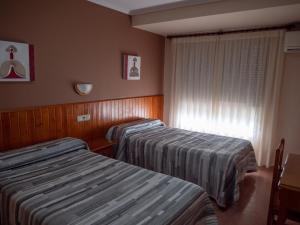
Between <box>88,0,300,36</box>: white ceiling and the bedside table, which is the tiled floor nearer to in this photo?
the bedside table

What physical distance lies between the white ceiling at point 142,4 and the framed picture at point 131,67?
685mm

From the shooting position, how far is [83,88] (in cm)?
284

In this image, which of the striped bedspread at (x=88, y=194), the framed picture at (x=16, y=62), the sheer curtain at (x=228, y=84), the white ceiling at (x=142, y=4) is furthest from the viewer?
the sheer curtain at (x=228, y=84)

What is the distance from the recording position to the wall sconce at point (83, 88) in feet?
9.11

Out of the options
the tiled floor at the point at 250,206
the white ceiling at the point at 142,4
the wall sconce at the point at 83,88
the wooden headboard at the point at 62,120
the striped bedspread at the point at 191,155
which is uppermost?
the white ceiling at the point at 142,4

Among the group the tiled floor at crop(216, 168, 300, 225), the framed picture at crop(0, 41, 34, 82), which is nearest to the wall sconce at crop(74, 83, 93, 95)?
the framed picture at crop(0, 41, 34, 82)

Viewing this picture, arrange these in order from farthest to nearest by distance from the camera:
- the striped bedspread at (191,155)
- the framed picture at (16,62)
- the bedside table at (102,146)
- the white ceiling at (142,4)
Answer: the white ceiling at (142,4), the bedside table at (102,146), the striped bedspread at (191,155), the framed picture at (16,62)

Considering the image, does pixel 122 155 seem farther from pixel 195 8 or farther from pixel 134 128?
pixel 195 8

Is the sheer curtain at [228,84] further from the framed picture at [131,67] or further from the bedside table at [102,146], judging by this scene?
the bedside table at [102,146]

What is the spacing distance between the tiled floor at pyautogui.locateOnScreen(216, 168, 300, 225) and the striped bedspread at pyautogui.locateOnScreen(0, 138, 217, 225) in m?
0.66

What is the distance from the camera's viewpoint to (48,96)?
2523 mm

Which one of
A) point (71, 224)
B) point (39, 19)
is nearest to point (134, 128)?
point (39, 19)

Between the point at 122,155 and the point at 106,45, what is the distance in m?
1.58

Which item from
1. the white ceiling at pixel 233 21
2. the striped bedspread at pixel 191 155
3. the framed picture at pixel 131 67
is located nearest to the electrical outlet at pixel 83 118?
the striped bedspread at pixel 191 155
